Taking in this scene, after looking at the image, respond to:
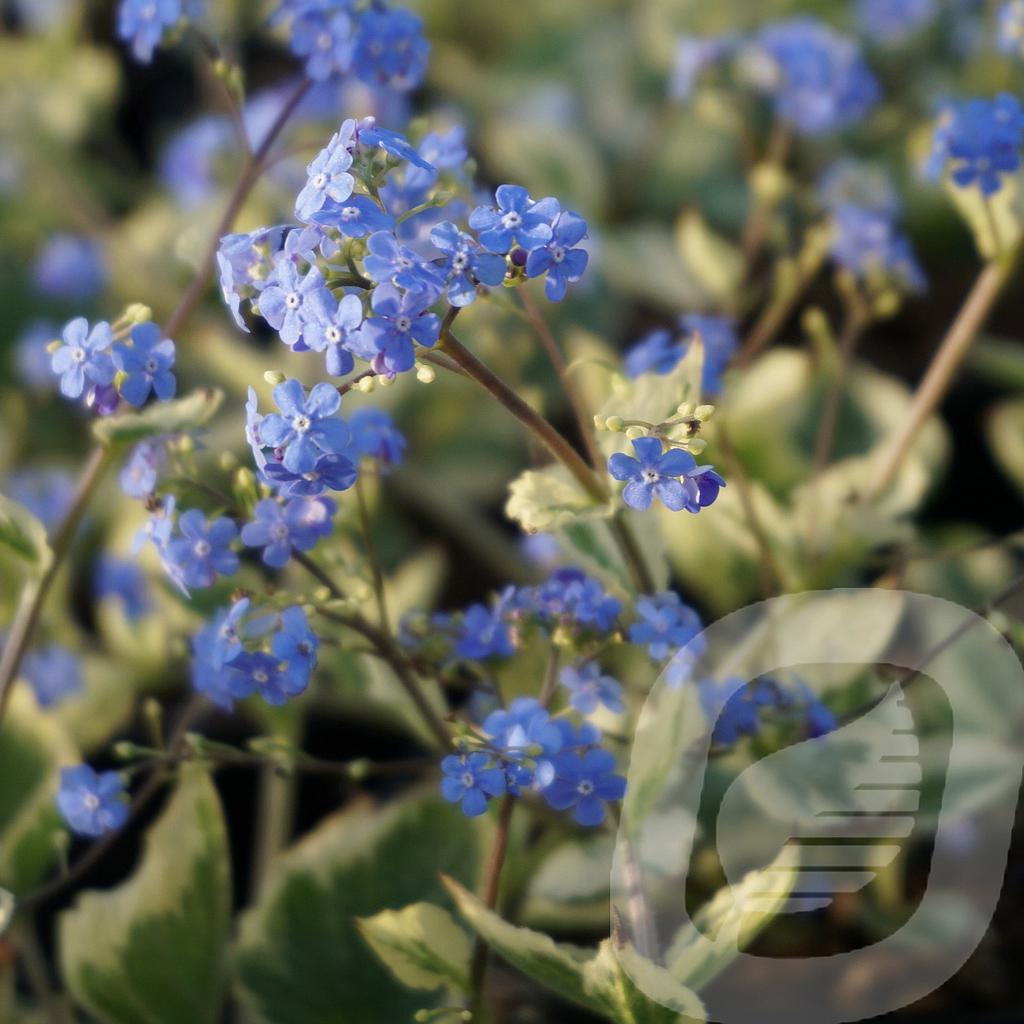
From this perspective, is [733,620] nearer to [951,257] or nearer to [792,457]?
[792,457]

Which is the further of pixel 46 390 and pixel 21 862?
pixel 46 390

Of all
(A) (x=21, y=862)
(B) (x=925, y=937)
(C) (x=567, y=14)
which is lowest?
(B) (x=925, y=937)

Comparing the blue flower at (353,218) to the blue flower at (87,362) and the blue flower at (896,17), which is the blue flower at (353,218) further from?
the blue flower at (896,17)

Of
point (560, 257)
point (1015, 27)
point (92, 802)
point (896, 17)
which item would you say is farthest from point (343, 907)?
point (896, 17)

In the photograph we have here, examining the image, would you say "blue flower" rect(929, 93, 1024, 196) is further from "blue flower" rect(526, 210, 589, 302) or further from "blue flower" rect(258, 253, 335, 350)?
"blue flower" rect(258, 253, 335, 350)

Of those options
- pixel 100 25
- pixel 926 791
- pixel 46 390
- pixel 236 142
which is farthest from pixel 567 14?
pixel 926 791

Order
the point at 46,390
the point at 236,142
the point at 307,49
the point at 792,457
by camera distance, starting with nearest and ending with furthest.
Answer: the point at 307,49 < the point at 792,457 < the point at 46,390 < the point at 236,142

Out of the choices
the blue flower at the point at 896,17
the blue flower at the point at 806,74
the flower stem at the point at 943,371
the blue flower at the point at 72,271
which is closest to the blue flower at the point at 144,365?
the flower stem at the point at 943,371

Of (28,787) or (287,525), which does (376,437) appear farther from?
(28,787)
